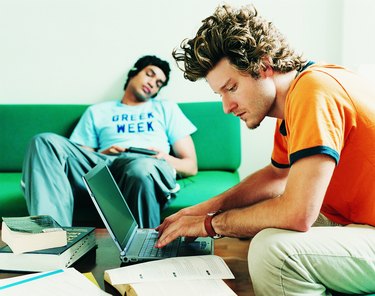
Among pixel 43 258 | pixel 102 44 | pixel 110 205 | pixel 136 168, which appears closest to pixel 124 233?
pixel 110 205

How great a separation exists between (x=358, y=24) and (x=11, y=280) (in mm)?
2323

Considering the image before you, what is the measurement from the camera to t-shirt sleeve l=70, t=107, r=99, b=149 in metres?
2.56

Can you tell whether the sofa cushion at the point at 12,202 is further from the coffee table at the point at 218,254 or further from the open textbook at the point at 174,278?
the open textbook at the point at 174,278

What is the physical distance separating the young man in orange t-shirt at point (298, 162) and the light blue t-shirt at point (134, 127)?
1.19 m

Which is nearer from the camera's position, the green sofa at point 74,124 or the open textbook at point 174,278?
the open textbook at point 174,278

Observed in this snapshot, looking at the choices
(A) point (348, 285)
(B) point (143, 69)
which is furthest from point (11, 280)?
(B) point (143, 69)

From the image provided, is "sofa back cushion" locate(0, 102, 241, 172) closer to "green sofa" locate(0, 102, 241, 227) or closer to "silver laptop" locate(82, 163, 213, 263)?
"green sofa" locate(0, 102, 241, 227)

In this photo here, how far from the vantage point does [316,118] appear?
1.01 meters

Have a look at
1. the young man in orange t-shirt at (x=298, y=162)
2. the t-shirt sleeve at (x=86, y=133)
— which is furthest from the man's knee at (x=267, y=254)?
the t-shirt sleeve at (x=86, y=133)

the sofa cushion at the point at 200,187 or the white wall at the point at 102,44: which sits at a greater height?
the white wall at the point at 102,44

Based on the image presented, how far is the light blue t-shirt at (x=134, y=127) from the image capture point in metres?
2.54

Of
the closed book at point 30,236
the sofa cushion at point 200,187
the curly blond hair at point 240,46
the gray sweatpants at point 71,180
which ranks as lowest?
the sofa cushion at point 200,187

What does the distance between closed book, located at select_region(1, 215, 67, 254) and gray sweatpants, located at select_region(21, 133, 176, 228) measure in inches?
25.5

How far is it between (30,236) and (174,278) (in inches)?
15.7
